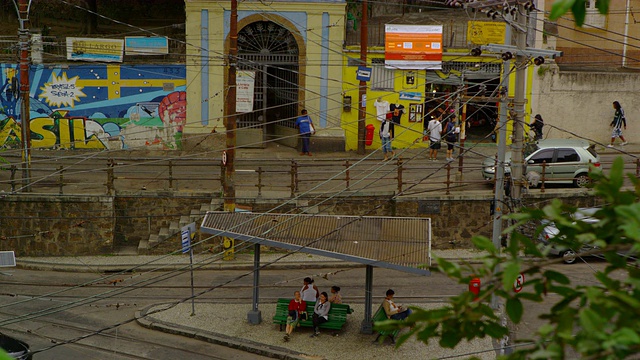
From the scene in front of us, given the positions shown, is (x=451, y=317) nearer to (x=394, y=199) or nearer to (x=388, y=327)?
(x=388, y=327)

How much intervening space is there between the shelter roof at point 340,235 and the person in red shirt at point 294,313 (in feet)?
3.75

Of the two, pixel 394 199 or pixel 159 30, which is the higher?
pixel 159 30

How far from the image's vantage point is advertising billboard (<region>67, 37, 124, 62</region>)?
96.3 ft

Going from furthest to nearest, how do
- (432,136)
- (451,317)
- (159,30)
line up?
(159,30) → (432,136) → (451,317)

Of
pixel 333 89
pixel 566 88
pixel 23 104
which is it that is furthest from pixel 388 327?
pixel 566 88

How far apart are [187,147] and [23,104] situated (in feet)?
23.1

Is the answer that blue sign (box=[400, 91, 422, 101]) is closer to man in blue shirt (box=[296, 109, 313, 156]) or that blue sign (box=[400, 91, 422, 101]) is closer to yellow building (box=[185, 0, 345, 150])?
yellow building (box=[185, 0, 345, 150])

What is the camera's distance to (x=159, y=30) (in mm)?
32812

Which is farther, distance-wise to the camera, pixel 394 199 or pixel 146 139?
pixel 146 139

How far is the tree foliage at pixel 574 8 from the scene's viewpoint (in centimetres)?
467

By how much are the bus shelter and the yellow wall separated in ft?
37.4

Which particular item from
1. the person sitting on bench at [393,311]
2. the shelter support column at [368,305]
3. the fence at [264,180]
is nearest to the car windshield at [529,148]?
the fence at [264,180]

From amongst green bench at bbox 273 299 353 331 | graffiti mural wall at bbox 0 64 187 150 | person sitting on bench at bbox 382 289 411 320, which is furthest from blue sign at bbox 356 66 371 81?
person sitting on bench at bbox 382 289 411 320

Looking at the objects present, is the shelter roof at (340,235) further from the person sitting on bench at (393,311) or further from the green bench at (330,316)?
the green bench at (330,316)
